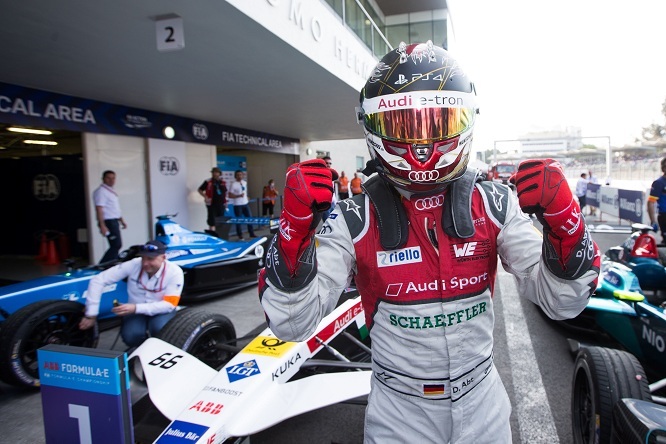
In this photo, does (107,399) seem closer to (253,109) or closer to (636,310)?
(636,310)

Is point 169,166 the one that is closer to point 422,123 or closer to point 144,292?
point 144,292

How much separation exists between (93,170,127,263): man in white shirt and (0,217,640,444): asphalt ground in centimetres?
268

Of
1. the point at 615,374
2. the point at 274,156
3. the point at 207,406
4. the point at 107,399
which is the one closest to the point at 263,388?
the point at 207,406

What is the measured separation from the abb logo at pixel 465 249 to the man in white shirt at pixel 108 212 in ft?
20.9

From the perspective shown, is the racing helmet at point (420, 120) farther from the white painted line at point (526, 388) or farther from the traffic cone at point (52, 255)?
the traffic cone at point (52, 255)

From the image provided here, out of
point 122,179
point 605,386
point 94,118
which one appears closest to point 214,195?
point 122,179

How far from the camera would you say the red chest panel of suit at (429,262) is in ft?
4.05

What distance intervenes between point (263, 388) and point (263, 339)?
42 cm

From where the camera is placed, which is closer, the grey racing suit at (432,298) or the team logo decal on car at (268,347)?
the grey racing suit at (432,298)

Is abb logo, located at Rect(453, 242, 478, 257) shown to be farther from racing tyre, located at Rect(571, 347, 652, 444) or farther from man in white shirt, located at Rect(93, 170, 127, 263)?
man in white shirt, located at Rect(93, 170, 127, 263)

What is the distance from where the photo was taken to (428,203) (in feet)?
4.29

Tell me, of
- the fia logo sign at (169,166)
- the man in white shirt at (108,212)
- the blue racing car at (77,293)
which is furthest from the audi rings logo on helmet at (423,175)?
the fia logo sign at (169,166)

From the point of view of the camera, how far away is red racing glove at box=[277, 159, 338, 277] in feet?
3.55

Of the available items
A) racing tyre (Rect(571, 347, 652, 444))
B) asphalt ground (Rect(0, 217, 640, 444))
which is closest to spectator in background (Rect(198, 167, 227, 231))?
asphalt ground (Rect(0, 217, 640, 444))
